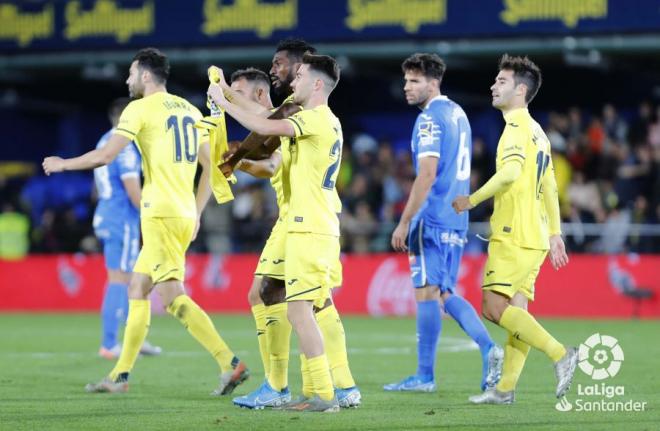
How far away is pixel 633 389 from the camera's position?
944cm

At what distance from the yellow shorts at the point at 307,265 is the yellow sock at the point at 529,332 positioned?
4.40 ft

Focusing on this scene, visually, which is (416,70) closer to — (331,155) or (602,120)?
(331,155)

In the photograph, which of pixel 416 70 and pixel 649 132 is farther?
pixel 649 132

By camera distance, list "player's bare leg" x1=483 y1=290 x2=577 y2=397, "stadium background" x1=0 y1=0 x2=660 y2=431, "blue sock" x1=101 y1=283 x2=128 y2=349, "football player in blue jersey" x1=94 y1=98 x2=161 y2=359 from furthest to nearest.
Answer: "stadium background" x1=0 y1=0 x2=660 y2=431 < "football player in blue jersey" x1=94 y1=98 x2=161 y2=359 < "blue sock" x1=101 y1=283 x2=128 y2=349 < "player's bare leg" x1=483 y1=290 x2=577 y2=397

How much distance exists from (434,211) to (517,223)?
139 centimetres

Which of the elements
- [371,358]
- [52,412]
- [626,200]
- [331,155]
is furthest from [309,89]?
[626,200]

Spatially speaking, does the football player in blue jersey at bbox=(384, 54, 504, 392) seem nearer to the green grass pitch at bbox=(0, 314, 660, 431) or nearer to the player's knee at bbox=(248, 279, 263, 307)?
the green grass pitch at bbox=(0, 314, 660, 431)

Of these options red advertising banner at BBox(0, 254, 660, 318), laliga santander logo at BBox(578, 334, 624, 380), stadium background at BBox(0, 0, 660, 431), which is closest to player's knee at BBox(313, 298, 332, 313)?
laliga santander logo at BBox(578, 334, 624, 380)

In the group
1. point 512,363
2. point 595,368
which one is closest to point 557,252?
point 512,363

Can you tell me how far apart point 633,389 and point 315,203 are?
299cm

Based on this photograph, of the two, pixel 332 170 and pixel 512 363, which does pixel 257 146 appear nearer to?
pixel 332 170

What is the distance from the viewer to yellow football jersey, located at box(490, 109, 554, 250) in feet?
28.6

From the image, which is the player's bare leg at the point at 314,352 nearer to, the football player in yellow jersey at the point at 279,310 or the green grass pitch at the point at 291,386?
the green grass pitch at the point at 291,386

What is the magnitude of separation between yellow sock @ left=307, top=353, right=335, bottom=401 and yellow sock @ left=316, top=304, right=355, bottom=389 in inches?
A: 16.3
